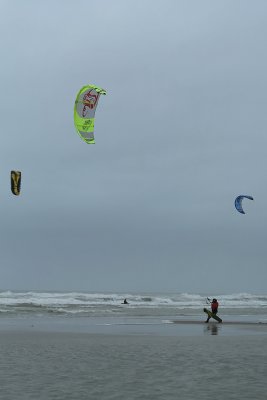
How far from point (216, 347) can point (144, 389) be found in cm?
732

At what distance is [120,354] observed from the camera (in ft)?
51.1

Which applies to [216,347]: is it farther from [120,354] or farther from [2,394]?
[2,394]

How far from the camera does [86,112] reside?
76.3 feet

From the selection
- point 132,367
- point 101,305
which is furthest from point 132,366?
point 101,305

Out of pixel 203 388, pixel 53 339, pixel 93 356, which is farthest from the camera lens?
pixel 53 339

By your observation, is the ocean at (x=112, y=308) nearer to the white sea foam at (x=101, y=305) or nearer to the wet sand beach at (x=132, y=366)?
the white sea foam at (x=101, y=305)

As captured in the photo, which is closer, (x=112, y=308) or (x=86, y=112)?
(x=86, y=112)

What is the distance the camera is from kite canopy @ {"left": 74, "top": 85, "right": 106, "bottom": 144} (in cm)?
2242

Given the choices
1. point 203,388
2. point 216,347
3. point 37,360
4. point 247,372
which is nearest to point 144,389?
point 203,388

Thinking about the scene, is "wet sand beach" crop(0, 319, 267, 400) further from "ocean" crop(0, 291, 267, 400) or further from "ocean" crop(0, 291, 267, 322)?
"ocean" crop(0, 291, 267, 322)

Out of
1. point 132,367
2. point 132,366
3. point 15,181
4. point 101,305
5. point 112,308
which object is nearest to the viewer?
point 132,367

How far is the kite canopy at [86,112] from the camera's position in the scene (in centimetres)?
2242

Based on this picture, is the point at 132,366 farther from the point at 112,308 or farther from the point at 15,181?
the point at 112,308

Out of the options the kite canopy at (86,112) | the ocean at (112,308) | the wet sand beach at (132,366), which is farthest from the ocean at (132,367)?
the ocean at (112,308)
